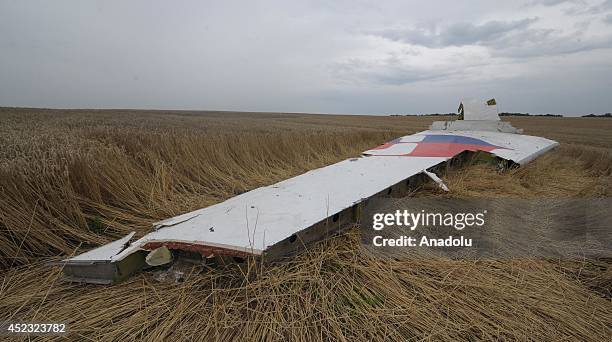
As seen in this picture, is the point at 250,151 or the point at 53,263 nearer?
the point at 53,263

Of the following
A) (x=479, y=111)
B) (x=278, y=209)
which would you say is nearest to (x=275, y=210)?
(x=278, y=209)

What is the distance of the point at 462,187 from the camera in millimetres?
3789

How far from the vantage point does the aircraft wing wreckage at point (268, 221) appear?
64.9 inches

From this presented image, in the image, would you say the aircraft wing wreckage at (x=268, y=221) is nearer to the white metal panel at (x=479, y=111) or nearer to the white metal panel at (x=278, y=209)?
the white metal panel at (x=278, y=209)

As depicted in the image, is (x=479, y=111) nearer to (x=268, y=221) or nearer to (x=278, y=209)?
(x=278, y=209)

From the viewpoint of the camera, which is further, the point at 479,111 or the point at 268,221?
the point at 479,111

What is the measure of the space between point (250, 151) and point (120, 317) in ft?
14.0

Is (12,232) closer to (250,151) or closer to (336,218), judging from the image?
(336,218)

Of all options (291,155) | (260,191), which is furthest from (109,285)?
(291,155)

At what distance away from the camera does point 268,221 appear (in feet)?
6.41

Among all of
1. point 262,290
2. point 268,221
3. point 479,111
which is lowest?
point 262,290

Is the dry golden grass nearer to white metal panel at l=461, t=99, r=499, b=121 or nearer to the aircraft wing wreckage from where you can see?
the aircraft wing wreckage

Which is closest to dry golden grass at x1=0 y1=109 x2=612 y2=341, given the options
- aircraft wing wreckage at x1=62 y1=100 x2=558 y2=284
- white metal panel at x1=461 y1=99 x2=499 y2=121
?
aircraft wing wreckage at x1=62 y1=100 x2=558 y2=284

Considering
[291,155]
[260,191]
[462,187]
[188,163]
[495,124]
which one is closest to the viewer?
[260,191]
